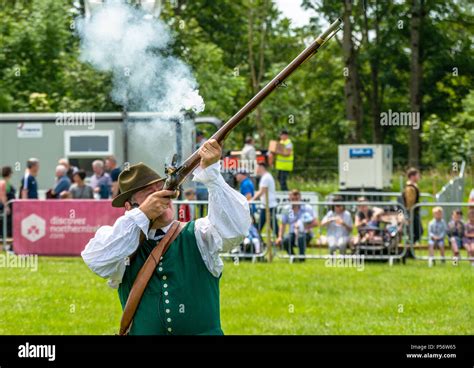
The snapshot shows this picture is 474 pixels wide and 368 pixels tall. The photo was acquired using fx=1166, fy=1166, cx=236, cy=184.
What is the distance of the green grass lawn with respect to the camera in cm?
1284

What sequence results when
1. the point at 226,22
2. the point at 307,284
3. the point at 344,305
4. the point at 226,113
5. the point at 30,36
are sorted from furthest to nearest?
the point at 226,22
the point at 226,113
the point at 30,36
the point at 307,284
the point at 344,305

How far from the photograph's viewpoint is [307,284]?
15531 millimetres

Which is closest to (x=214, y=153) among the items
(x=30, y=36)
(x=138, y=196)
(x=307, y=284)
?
(x=138, y=196)

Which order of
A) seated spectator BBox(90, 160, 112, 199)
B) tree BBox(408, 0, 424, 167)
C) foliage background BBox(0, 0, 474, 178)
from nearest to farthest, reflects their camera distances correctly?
seated spectator BBox(90, 160, 112, 199) → foliage background BBox(0, 0, 474, 178) → tree BBox(408, 0, 424, 167)

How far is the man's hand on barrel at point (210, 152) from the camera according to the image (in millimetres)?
6602

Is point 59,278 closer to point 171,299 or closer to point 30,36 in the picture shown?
point 171,299

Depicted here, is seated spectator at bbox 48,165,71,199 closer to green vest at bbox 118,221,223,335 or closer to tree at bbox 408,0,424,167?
green vest at bbox 118,221,223,335

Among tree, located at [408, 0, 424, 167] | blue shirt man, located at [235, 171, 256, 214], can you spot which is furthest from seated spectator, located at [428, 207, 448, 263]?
tree, located at [408, 0, 424, 167]

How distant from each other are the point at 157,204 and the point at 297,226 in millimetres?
12289

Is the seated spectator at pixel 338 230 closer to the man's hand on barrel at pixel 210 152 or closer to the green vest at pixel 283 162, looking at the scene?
the green vest at pixel 283 162

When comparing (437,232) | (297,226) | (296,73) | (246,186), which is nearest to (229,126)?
(297,226)

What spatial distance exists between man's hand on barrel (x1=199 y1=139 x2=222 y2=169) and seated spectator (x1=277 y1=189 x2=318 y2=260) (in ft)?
39.7

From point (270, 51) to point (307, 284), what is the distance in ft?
93.8

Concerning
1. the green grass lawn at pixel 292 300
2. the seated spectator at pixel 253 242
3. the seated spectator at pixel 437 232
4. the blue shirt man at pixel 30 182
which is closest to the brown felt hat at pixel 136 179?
the green grass lawn at pixel 292 300
